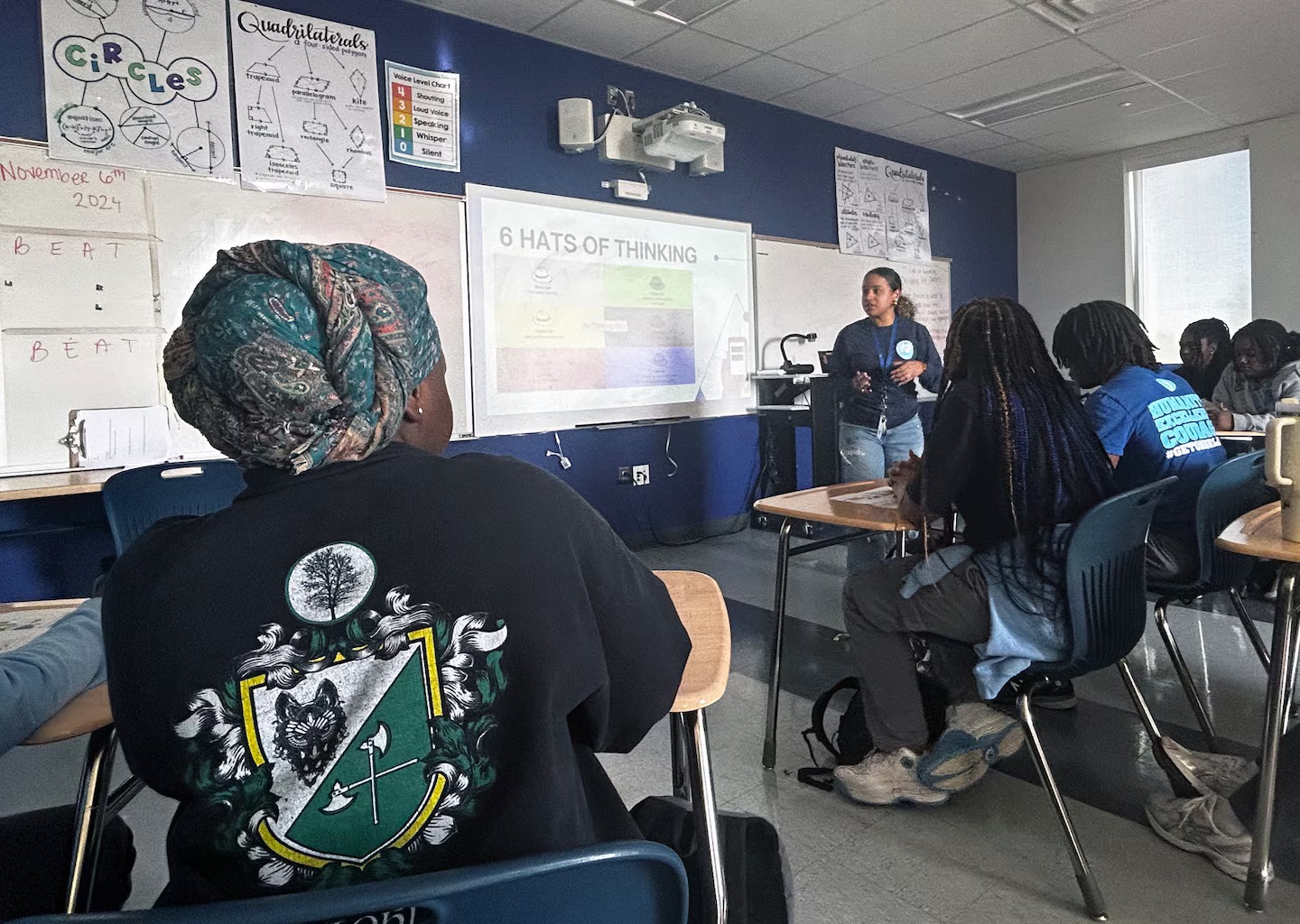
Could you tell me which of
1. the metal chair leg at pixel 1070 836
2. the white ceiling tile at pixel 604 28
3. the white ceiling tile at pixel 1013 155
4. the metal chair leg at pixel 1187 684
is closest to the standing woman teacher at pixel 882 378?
the white ceiling tile at pixel 604 28

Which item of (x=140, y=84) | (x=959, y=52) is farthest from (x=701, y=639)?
(x=959, y=52)

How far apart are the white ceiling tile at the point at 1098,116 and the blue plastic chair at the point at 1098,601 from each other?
479 centimetres

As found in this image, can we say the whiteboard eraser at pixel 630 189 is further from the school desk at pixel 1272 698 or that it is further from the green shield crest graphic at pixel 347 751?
the green shield crest graphic at pixel 347 751

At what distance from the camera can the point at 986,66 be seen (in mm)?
4875

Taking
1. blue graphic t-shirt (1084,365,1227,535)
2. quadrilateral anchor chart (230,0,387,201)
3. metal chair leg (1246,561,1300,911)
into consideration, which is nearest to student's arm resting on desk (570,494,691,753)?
metal chair leg (1246,561,1300,911)

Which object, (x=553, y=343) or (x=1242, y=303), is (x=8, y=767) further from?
(x=1242, y=303)

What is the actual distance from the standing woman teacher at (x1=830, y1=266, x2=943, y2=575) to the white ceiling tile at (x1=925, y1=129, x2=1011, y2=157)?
2.57 m

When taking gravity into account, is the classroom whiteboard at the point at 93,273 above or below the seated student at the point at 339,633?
above

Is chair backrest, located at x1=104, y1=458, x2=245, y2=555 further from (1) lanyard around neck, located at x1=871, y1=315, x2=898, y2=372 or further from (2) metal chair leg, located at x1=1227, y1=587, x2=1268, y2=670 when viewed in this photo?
(1) lanyard around neck, located at x1=871, y1=315, x2=898, y2=372

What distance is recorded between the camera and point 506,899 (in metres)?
0.55

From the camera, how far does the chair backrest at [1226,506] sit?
2045mm

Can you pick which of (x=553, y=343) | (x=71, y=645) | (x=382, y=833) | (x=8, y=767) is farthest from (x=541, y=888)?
(x=553, y=343)

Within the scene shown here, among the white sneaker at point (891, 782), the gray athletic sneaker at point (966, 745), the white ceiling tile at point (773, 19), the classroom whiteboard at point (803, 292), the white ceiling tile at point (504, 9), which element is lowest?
the white sneaker at point (891, 782)

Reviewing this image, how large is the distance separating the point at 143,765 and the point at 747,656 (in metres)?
2.50
